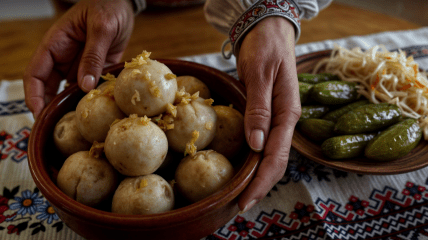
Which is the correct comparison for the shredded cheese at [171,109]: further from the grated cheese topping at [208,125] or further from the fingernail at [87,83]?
the fingernail at [87,83]

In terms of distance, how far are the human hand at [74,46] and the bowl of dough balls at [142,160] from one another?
5.8 inches

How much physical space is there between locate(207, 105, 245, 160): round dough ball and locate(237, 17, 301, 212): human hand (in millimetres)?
34

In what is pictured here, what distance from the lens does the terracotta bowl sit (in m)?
→ 0.86

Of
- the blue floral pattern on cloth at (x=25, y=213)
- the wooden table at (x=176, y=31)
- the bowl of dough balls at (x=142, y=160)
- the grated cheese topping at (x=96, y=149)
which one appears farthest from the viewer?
the wooden table at (x=176, y=31)

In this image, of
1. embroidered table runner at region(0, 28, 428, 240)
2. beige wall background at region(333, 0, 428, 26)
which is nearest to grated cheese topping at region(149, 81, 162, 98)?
embroidered table runner at region(0, 28, 428, 240)

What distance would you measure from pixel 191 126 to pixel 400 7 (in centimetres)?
279

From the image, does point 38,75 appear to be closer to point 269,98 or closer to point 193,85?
point 193,85

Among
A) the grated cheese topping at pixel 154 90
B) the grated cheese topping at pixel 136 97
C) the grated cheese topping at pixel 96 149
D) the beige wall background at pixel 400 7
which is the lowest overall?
the beige wall background at pixel 400 7

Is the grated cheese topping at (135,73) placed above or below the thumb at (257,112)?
above

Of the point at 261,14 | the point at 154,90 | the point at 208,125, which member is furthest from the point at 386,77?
the point at 154,90

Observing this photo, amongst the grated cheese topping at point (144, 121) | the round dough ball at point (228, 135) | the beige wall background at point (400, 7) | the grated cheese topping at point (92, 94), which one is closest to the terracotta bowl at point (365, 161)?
the round dough ball at point (228, 135)

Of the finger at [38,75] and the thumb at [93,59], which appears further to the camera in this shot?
the finger at [38,75]

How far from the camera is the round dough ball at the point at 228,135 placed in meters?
0.77

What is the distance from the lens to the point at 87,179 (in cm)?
67
